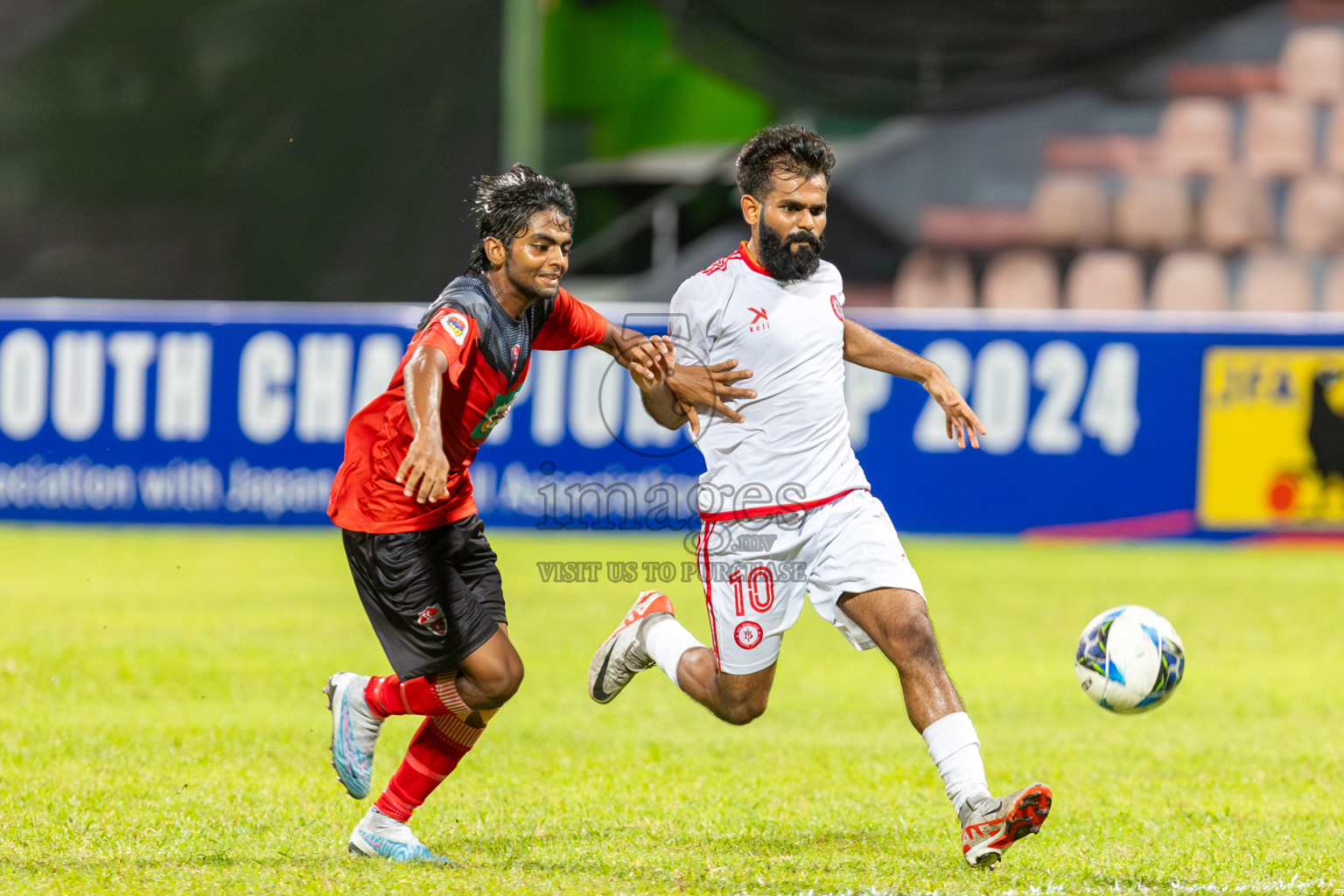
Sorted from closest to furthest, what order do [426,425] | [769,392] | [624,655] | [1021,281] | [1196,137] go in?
[426,425] < [769,392] < [624,655] < [1021,281] < [1196,137]

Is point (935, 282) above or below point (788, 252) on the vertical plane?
above

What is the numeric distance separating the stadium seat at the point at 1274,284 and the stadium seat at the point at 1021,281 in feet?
6.22

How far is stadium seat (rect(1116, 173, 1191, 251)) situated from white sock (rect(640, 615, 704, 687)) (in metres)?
12.6

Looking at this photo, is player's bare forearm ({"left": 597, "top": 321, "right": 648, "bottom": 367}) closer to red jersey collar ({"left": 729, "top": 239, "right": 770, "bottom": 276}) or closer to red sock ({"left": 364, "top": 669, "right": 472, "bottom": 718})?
red jersey collar ({"left": 729, "top": 239, "right": 770, "bottom": 276})

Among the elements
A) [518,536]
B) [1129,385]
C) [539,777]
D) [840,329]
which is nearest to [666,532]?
[518,536]

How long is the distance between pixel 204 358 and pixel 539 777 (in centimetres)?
750

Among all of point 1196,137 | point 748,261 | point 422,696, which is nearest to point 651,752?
point 422,696

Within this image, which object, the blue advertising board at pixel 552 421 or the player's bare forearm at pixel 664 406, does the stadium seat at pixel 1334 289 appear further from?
the player's bare forearm at pixel 664 406

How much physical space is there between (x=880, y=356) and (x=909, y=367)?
0.10m

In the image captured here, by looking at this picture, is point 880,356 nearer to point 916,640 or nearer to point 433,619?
point 916,640

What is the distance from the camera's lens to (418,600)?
16.6ft

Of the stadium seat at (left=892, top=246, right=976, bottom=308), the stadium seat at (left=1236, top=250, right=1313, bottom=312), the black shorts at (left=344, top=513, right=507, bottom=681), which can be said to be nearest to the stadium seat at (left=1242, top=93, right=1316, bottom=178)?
the stadium seat at (left=1236, top=250, right=1313, bottom=312)

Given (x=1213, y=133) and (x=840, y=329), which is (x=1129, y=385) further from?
(x=840, y=329)

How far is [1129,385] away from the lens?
1309cm
